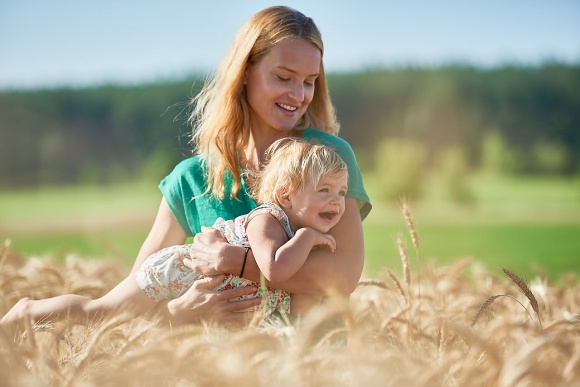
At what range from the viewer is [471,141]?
16438mm

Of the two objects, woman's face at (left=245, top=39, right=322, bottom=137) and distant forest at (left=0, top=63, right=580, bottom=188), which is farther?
distant forest at (left=0, top=63, right=580, bottom=188)

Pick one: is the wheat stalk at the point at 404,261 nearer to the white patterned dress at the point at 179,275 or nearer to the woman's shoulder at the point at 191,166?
the white patterned dress at the point at 179,275

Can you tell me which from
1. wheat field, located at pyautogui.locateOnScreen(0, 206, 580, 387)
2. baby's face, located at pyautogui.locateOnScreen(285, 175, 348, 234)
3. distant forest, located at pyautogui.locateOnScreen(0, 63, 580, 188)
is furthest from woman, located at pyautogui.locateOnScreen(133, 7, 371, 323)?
distant forest, located at pyautogui.locateOnScreen(0, 63, 580, 188)

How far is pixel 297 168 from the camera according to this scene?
2322 millimetres

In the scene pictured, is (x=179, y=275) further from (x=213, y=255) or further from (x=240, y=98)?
(x=240, y=98)

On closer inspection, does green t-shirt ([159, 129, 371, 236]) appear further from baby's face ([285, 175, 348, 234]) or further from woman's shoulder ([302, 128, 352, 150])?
baby's face ([285, 175, 348, 234])

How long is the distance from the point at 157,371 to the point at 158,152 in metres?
16.0

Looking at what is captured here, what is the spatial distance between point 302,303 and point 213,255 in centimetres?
38

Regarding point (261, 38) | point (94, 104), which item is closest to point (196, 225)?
point (261, 38)

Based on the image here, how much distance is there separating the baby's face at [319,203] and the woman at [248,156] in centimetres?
11

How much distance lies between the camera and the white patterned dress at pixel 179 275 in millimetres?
2408

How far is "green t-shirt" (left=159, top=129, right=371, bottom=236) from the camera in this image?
2.55 meters

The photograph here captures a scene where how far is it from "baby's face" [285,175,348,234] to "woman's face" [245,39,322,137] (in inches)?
15.3


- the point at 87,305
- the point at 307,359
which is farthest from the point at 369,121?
the point at 307,359
